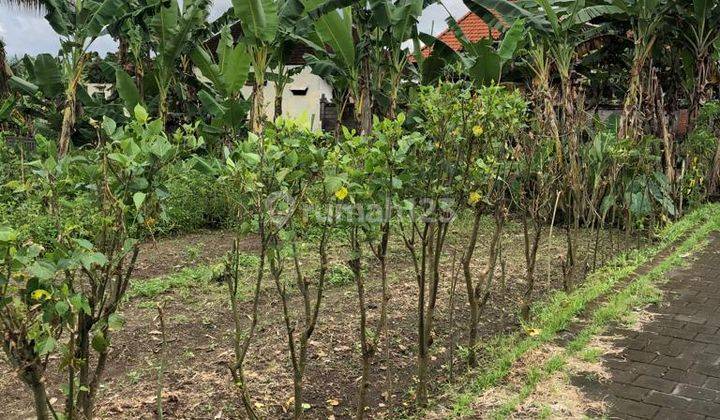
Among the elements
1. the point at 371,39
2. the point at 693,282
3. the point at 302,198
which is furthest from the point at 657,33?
the point at 302,198

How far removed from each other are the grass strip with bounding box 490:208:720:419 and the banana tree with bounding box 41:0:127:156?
7444mm

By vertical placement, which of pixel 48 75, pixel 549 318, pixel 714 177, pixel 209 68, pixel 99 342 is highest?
pixel 209 68

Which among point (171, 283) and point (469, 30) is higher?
point (469, 30)

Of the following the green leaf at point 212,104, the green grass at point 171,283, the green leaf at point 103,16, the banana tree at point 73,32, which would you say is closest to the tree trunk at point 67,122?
the banana tree at point 73,32

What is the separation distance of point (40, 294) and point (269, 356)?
7.30 ft

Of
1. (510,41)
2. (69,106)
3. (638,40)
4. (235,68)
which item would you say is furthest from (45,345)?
(638,40)

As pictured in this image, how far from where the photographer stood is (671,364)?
11.8ft

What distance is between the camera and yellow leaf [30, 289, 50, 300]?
1.94 m

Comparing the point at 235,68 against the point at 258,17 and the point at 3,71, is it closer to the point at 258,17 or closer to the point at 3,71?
the point at 258,17

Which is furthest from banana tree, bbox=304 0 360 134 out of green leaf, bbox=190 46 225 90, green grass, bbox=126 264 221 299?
green grass, bbox=126 264 221 299

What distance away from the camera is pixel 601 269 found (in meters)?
5.93

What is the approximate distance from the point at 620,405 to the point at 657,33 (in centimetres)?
718

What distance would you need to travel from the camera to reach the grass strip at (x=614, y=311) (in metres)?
3.25

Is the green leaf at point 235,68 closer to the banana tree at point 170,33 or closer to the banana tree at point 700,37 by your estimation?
the banana tree at point 170,33
